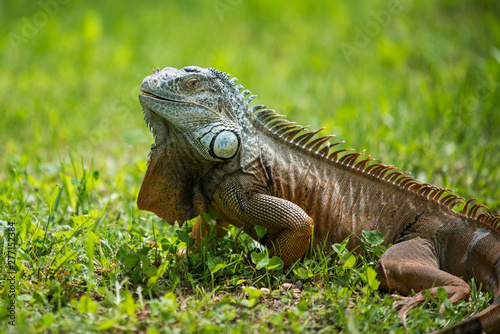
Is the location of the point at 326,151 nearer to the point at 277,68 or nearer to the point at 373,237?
the point at 373,237

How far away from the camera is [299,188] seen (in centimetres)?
418

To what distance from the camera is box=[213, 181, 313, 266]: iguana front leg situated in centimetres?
389

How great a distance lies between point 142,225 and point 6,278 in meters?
1.38

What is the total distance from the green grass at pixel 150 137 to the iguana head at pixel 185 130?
40cm

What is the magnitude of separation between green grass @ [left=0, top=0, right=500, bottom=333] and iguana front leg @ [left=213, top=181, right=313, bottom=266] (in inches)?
6.6

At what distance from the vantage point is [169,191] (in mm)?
4141

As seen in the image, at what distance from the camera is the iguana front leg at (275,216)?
3.89 metres

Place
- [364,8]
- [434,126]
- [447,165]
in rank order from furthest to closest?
[364,8]
[434,126]
[447,165]

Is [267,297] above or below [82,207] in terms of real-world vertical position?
below

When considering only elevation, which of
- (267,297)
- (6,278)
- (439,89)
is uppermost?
(439,89)

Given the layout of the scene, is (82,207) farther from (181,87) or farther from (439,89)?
(439,89)

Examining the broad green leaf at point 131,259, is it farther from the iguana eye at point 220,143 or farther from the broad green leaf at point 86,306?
the iguana eye at point 220,143

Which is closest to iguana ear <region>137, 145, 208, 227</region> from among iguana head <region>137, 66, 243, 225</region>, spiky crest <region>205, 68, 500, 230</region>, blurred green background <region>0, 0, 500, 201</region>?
iguana head <region>137, 66, 243, 225</region>

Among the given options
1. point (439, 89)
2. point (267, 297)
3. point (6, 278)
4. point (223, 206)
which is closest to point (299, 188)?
point (223, 206)
